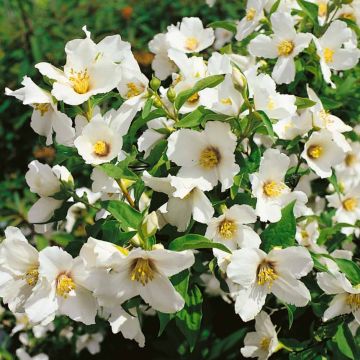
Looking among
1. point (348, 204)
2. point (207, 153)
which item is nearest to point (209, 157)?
point (207, 153)

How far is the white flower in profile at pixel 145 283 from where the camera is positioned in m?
1.10

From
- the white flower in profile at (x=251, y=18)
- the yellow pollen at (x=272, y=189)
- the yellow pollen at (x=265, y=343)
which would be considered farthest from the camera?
the white flower in profile at (x=251, y=18)

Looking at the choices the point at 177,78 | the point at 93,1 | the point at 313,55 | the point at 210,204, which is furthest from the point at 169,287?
the point at 93,1

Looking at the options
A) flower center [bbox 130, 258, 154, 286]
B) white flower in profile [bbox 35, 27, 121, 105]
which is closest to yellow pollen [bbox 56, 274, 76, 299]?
flower center [bbox 130, 258, 154, 286]

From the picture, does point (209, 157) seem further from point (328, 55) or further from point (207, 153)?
point (328, 55)

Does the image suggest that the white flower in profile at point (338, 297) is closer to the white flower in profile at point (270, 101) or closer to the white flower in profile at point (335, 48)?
the white flower in profile at point (270, 101)

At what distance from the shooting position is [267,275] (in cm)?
122

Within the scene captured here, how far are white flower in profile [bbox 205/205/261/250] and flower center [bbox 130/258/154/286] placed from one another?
19cm

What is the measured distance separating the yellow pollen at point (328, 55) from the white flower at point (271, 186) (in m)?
0.43

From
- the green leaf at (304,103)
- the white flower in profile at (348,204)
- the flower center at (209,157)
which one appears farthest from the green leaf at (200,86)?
the white flower in profile at (348,204)

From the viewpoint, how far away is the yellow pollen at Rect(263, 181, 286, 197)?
132cm

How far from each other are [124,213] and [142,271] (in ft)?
0.50

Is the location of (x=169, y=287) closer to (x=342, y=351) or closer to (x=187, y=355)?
(x=342, y=351)

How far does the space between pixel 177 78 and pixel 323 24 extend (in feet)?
1.78
